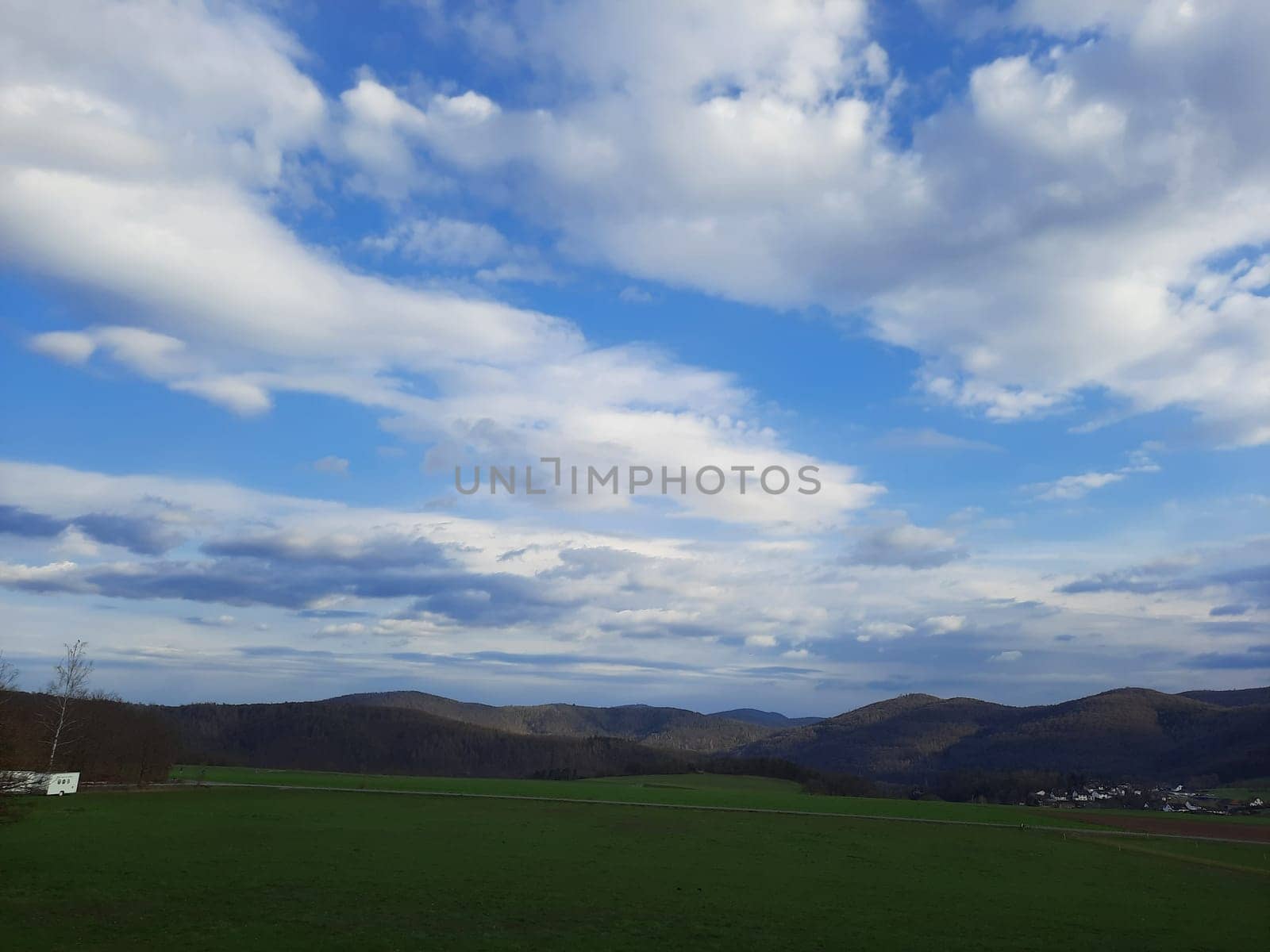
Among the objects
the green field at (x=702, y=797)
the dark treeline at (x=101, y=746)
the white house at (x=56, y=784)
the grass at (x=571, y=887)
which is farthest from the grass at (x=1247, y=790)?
the white house at (x=56, y=784)

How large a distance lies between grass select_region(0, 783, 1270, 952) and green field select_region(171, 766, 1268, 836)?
20759 mm

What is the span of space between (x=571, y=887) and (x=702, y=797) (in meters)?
70.8

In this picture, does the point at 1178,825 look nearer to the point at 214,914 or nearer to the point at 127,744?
the point at 214,914

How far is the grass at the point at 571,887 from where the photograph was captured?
2830cm

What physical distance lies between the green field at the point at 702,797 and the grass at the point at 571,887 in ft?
68.1

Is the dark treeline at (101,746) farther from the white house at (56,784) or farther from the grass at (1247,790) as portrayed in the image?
the grass at (1247,790)

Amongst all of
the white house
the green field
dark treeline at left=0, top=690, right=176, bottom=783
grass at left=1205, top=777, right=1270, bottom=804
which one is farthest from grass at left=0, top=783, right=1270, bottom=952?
grass at left=1205, top=777, right=1270, bottom=804

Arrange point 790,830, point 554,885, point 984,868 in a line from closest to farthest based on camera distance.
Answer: point 554,885 → point 984,868 → point 790,830

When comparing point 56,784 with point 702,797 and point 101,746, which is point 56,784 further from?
point 702,797

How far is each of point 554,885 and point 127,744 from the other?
73.5 m

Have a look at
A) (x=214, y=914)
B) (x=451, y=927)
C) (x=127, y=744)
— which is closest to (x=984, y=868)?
(x=451, y=927)

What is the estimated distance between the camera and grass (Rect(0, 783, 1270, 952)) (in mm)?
28297

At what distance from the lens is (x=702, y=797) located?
105m

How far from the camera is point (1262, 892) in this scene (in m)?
46.0
